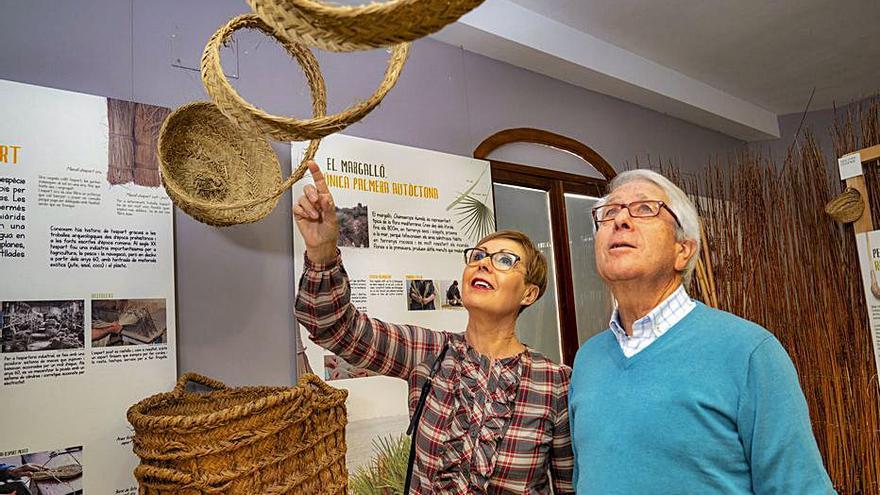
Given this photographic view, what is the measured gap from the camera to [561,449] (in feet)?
4.62

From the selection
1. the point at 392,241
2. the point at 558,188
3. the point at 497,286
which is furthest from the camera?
the point at 558,188

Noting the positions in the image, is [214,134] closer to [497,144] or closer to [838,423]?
[497,144]

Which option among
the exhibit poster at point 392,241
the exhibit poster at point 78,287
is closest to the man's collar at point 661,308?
the exhibit poster at point 392,241

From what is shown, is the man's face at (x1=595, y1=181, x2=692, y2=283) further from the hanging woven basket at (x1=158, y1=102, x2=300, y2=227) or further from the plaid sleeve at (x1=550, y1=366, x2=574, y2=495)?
the hanging woven basket at (x1=158, y1=102, x2=300, y2=227)

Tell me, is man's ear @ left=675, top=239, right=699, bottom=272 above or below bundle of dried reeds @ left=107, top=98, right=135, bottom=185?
below

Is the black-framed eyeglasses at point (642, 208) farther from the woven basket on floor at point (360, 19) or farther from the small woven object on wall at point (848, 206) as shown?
the small woven object on wall at point (848, 206)

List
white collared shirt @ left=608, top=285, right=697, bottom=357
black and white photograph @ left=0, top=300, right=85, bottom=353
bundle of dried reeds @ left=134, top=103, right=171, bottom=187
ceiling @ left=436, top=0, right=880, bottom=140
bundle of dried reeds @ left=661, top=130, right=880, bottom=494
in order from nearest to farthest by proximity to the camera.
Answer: white collared shirt @ left=608, top=285, right=697, bottom=357 < black and white photograph @ left=0, top=300, right=85, bottom=353 < bundle of dried reeds @ left=134, top=103, right=171, bottom=187 < bundle of dried reeds @ left=661, top=130, right=880, bottom=494 < ceiling @ left=436, top=0, right=880, bottom=140

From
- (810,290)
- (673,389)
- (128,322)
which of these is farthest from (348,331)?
(810,290)

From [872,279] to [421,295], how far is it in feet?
5.61

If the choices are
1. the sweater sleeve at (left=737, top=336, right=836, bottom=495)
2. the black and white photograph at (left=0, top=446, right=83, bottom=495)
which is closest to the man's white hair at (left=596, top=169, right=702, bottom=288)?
the sweater sleeve at (left=737, top=336, right=836, bottom=495)

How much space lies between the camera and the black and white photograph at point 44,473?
4.82ft

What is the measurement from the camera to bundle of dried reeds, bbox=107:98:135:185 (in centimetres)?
173

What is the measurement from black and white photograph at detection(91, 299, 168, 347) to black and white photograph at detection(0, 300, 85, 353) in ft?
0.13

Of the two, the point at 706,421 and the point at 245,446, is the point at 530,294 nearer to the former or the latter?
the point at 706,421
